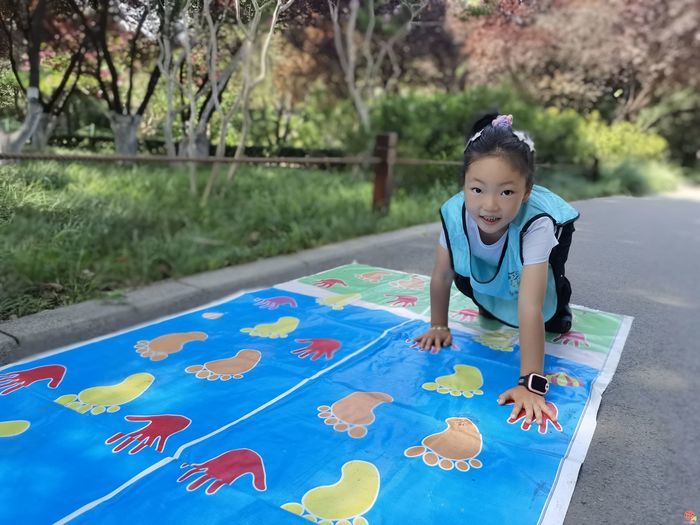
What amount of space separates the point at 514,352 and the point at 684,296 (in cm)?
81

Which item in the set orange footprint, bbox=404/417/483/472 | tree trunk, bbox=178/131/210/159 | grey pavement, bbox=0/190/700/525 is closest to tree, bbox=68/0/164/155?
tree trunk, bbox=178/131/210/159

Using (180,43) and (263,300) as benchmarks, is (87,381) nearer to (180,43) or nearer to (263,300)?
(263,300)

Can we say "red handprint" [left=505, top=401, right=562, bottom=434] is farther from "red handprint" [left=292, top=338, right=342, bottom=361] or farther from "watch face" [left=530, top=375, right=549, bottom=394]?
"red handprint" [left=292, top=338, right=342, bottom=361]

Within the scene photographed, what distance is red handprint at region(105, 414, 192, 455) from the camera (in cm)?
145

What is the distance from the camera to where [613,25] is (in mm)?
9711

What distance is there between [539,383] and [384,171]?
3080 mm

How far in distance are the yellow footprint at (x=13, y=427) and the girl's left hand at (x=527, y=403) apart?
138 centimetres

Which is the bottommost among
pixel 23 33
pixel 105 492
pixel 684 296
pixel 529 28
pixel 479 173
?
pixel 105 492

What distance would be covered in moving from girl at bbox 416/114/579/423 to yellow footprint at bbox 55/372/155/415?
3.42 feet

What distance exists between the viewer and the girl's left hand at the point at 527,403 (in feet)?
5.39

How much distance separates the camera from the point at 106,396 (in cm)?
170

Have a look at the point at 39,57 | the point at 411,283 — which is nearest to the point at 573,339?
the point at 411,283

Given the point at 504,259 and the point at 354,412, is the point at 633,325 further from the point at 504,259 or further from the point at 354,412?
the point at 354,412

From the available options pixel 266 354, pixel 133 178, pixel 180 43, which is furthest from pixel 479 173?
pixel 133 178
